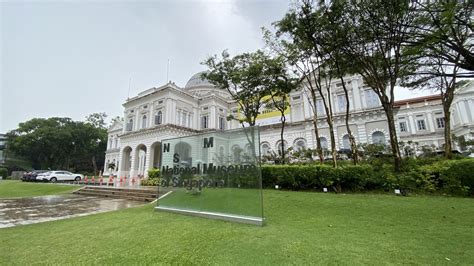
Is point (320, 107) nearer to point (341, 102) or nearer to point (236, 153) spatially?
point (341, 102)

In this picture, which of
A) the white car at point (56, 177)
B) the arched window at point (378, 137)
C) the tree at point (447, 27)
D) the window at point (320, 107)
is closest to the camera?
the tree at point (447, 27)

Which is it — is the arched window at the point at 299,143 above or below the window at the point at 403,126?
below

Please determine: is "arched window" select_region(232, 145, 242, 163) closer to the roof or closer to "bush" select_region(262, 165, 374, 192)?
"bush" select_region(262, 165, 374, 192)

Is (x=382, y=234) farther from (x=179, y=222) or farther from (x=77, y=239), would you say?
(x=77, y=239)

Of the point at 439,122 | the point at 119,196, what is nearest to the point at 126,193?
the point at 119,196

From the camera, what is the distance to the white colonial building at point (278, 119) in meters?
21.3

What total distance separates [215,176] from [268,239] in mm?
2384

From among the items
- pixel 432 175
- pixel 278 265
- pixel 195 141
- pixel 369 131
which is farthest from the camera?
pixel 369 131

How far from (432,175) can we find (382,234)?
6349mm

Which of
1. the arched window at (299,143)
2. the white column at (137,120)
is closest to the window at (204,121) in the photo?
the white column at (137,120)

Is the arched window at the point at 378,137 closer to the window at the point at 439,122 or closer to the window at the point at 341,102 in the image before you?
the window at the point at 341,102

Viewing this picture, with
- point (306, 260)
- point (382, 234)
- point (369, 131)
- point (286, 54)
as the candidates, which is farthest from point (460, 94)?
point (306, 260)

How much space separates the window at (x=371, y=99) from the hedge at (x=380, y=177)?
42.1ft

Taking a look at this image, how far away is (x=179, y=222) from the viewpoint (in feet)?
17.0
